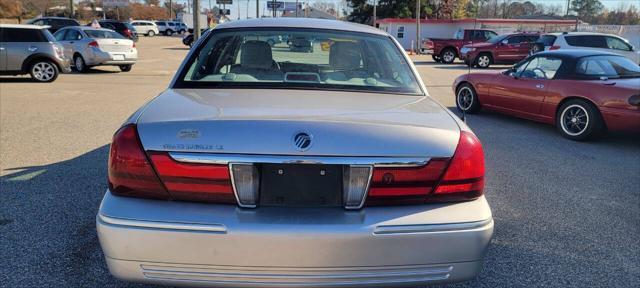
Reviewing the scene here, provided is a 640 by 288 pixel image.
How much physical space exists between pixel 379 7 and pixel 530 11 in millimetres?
67295

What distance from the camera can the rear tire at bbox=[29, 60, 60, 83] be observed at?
1327 centimetres

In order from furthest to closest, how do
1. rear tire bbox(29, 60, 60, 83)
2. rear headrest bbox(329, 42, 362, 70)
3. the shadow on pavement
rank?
1. rear tire bbox(29, 60, 60, 83)
2. rear headrest bbox(329, 42, 362, 70)
3. the shadow on pavement

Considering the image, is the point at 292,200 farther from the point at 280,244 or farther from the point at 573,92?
the point at 573,92

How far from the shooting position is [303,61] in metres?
3.83

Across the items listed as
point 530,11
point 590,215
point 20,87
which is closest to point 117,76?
point 20,87

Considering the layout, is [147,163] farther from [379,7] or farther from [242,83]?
[379,7]

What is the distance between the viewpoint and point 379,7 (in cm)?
6041

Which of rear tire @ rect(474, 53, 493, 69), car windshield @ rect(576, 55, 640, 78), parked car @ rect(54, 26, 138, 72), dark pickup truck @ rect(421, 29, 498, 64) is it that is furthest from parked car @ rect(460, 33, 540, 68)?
car windshield @ rect(576, 55, 640, 78)

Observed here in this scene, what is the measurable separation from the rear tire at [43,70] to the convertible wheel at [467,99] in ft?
34.5

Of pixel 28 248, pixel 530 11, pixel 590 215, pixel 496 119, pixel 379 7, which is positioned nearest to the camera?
pixel 28 248

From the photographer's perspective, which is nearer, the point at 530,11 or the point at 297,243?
the point at 297,243

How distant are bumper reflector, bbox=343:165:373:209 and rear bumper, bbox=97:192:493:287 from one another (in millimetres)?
56

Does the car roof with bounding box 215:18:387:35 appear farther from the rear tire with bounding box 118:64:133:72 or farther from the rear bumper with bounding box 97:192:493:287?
the rear tire with bounding box 118:64:133:72

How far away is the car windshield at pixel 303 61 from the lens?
3.27 m
